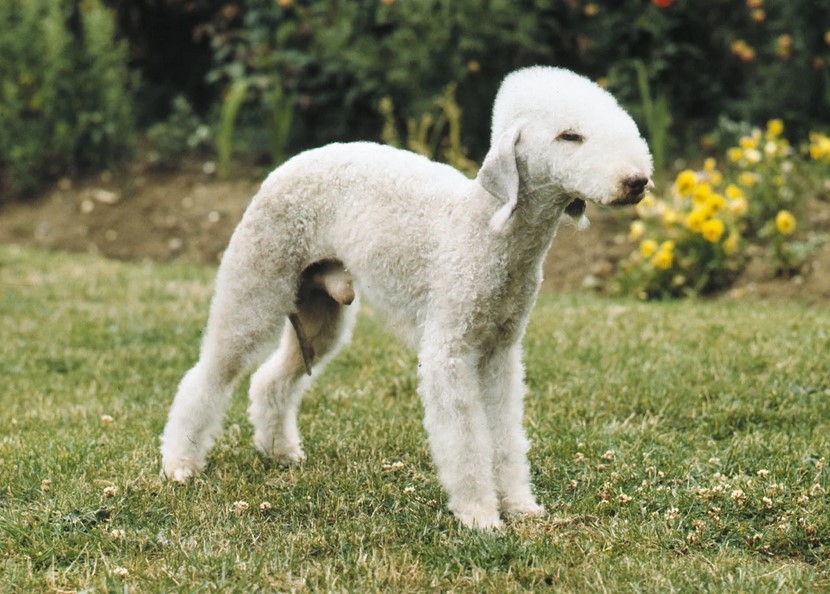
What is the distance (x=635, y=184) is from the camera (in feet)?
8.96

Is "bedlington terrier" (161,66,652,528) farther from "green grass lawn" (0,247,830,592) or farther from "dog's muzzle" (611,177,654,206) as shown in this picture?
"green grass lawn" (0,247,830,592)

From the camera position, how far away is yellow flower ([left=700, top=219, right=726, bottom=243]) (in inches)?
253

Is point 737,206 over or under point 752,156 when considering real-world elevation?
under

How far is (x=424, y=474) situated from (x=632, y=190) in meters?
1.43

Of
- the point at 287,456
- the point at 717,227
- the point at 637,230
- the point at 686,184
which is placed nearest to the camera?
the point at 287,456

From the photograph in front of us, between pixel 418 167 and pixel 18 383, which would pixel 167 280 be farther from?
pixel 418 167

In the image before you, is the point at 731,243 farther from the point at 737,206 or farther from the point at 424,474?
the point at 424,474

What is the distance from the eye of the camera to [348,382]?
4891mm

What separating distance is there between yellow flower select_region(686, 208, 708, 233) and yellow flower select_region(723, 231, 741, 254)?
24cm

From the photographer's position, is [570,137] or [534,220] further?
[534,220]

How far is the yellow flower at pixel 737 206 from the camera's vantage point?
21.7 ft

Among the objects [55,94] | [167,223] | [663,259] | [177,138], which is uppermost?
[663,259]

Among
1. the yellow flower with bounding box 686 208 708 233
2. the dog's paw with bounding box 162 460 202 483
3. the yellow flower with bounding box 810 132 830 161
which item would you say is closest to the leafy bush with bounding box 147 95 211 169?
the yellow flower with bounding box 686 208 708 233

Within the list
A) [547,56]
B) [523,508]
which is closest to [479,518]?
[523,508]
